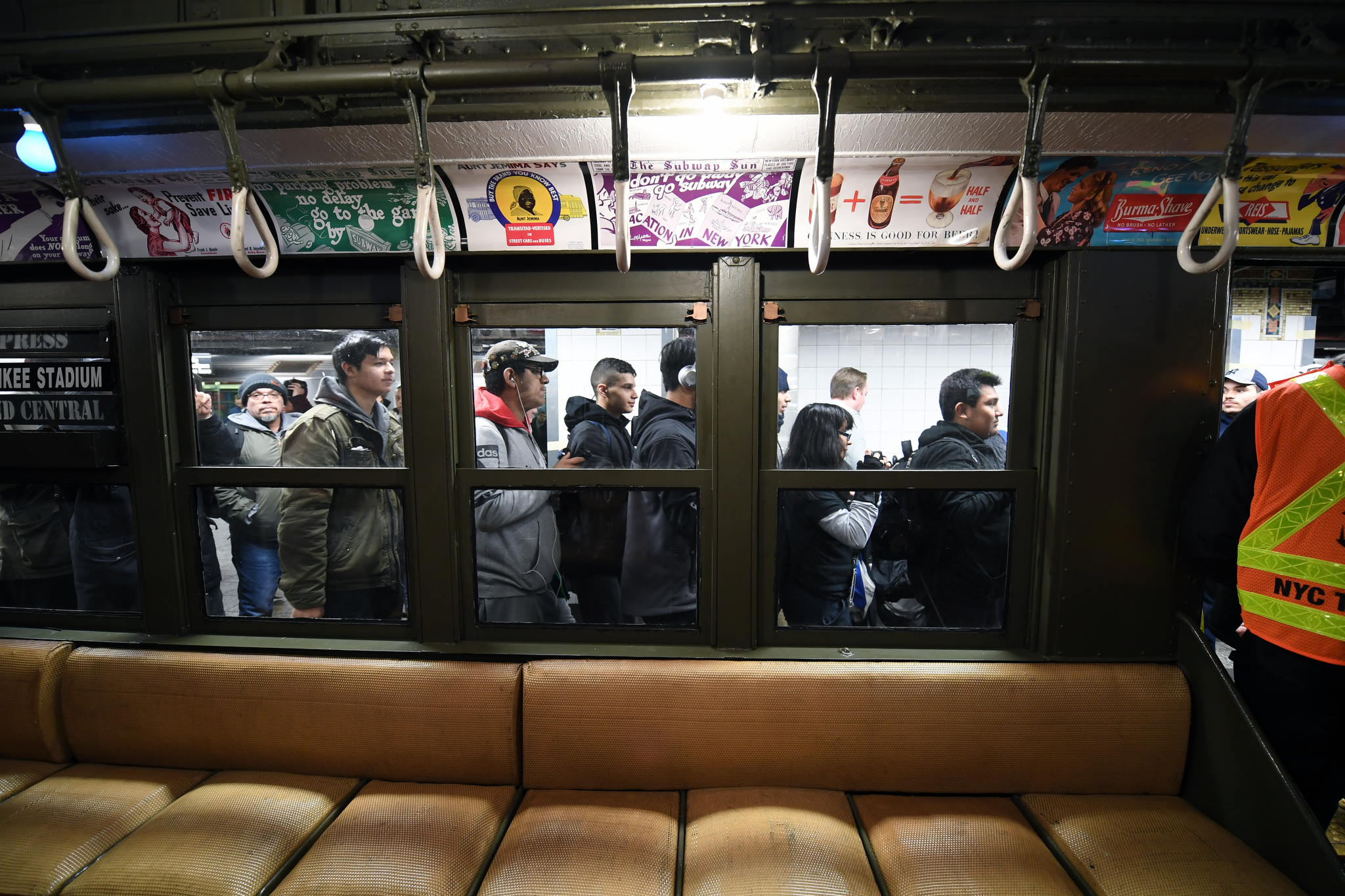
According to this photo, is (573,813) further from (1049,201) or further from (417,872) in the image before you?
(1049,201)

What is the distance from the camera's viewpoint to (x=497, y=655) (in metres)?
2.15

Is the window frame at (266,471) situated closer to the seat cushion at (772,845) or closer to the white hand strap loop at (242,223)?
the white hand strap loop at (242,223)

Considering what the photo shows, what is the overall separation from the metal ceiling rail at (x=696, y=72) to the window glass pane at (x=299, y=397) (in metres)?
0.98

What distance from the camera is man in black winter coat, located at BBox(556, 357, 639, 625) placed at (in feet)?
7.52

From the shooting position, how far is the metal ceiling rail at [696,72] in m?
1.29

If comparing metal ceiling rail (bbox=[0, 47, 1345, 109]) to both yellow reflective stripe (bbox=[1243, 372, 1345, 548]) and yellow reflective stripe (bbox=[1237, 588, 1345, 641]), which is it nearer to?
yellow reflective stripe (bbox=[1243, 372, 1345, 548])

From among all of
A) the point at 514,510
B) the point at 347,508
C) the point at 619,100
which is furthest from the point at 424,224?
the point at 347,508

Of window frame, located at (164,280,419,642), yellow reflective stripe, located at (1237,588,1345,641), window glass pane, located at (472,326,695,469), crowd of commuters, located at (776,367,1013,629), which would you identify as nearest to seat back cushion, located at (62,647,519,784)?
window frame, located at (164,280,419,642)

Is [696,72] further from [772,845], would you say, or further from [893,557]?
[772,845]

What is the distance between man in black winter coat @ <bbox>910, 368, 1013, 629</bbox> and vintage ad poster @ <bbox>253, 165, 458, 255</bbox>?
1.96 m

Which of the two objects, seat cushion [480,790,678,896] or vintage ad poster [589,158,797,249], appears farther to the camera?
vintage ad poster [589,158,797,249]

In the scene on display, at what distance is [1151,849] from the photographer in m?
1.72

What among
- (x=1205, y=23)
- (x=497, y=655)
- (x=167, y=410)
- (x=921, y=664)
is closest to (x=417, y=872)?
(x=497, y=655)

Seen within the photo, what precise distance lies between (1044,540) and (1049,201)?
117 cm
